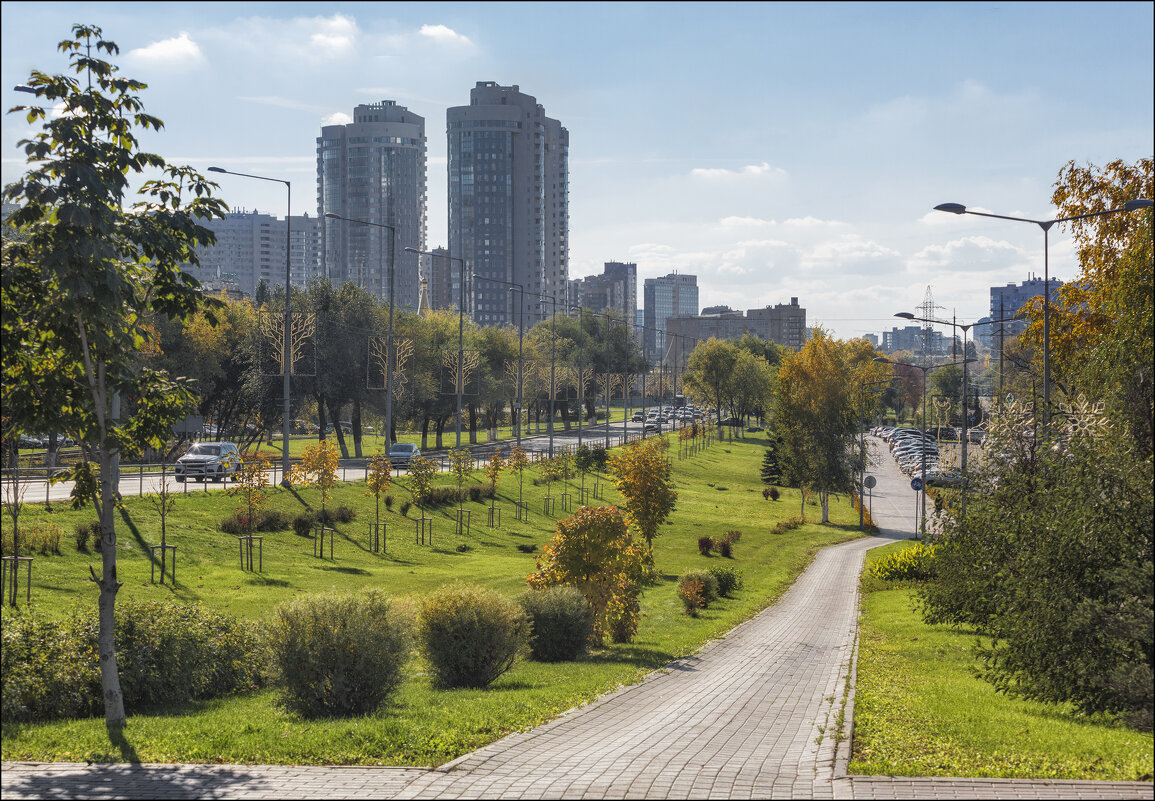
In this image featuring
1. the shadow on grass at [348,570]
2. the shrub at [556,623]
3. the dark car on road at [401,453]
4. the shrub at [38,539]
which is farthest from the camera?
the dark car on road at [401,453]

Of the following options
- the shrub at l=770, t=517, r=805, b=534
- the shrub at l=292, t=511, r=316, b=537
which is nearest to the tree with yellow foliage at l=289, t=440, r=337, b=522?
the shrub at l=292, t=511, r=316, b=537

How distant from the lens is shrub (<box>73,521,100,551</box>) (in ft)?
74.9

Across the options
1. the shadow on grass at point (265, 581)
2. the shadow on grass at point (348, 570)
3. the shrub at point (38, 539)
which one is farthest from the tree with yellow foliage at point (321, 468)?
the shrub at point (38, 539)

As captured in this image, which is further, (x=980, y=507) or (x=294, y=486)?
(x=294, y=486)

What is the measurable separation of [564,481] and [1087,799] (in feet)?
160

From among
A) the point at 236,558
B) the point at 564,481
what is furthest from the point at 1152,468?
the point at 564,481

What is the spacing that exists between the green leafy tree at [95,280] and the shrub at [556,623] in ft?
27.8

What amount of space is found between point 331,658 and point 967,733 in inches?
303

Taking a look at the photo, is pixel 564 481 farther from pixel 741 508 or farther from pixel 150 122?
pixel 150 122

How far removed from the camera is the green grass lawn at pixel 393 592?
1019cm

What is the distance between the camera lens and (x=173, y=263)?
37.1 ft

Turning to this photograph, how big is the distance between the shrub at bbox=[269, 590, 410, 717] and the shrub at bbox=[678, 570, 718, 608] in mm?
16334

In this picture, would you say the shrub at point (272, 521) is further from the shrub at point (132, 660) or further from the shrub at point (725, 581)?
the shrub at point (132, 660)

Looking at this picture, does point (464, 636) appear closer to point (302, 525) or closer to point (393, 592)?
point (393, 592)
